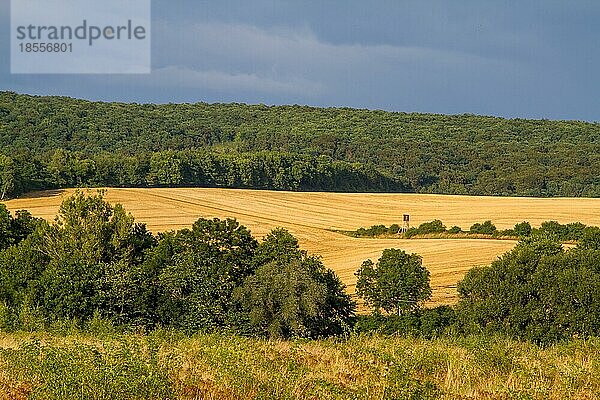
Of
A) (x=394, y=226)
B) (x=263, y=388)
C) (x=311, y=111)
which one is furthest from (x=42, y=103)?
(x=263, y=388)

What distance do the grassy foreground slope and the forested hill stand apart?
62803 mm

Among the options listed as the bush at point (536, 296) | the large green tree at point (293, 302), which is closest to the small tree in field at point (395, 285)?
the large green tree at point (293, 302)

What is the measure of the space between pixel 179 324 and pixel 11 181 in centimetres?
4909

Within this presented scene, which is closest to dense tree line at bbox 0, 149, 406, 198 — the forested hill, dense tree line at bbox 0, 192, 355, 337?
the forested hill

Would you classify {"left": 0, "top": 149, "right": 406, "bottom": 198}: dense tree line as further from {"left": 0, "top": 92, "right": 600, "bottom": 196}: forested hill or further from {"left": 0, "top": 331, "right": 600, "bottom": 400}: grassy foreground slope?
{"left": 0, "top": 331, "right": 600, "bottom": 400}: grassy foreground slope

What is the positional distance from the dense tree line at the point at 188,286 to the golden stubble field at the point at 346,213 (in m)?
12.5

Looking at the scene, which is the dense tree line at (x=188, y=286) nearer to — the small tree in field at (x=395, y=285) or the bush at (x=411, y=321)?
the bush at (x=411, y=321)

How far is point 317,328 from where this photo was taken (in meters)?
25.9

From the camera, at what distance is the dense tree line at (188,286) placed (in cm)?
2522

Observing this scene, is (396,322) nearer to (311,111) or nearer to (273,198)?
(273,198)

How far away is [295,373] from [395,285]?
67.6ft

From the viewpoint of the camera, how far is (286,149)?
127m

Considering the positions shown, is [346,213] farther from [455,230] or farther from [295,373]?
[295,373]

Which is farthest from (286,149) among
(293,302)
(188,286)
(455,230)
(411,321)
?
(293,302)
